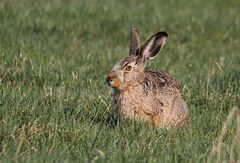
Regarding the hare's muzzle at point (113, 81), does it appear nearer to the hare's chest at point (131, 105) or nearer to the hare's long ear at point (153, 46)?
the hare's chest at point (131, 105)

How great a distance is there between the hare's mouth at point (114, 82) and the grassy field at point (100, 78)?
0.30 meters

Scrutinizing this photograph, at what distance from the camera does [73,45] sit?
35.0 ft

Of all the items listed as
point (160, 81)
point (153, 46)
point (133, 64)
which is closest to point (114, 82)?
point (133, 64)

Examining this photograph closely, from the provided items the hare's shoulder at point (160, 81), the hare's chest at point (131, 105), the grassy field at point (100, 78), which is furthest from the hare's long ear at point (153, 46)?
the grassy field at point (100, 78)

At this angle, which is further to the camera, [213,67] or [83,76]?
[213,67]

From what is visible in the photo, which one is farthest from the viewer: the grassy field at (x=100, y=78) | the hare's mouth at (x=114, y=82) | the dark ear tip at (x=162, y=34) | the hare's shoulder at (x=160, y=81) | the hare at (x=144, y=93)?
the dark ear tip at (x=162, y=34)

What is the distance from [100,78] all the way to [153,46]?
1.64 metres

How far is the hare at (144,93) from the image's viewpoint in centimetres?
650

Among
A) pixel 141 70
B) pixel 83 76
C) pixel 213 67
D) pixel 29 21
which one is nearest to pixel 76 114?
pixel 141 70

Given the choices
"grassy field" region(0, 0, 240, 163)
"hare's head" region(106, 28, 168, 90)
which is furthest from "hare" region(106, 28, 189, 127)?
"grassy field" region(0, 0, 240, 163)

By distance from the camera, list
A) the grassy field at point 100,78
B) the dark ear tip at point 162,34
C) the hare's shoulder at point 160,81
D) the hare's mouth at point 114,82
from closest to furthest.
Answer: the grassy field at point 100,78 < the hare's mouth at point 114,82 < the hare's shoulder at point 160,81 < the dark ear tip at point 162,34

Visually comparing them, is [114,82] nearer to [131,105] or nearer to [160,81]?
[131,105]

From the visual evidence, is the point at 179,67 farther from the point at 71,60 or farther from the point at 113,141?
the point at 113,141

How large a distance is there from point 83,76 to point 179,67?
1.67 metres
